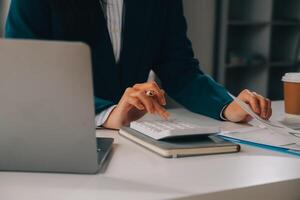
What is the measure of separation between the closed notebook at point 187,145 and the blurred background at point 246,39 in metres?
2.38

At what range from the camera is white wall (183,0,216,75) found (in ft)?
10.5

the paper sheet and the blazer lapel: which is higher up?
the blazer lapel

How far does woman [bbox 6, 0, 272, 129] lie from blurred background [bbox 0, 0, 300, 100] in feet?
5.78

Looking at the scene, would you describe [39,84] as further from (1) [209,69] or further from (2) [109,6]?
(1) [209,69]

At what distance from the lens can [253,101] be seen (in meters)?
1.11

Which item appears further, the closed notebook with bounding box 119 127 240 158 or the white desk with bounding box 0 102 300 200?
the closed notebook with bounding box 119 127 240 158

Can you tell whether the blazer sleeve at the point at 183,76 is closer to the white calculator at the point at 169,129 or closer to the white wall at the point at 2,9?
the white calculator at the point at 169,129

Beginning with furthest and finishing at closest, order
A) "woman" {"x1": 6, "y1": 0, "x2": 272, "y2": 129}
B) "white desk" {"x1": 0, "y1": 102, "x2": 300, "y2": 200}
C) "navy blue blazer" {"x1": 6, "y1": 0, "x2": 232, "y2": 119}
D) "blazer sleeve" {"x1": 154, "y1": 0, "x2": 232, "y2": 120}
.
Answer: "blazer sleeve" {"x1": 154, "y1": 0, "x2": 232, "y2": 120} < "navy blue blazer" {"x1": 6, "y1": 0, "x2": 232, "y2": 119} < "woman" {"x1": 6, "y1": 0, "x2": 272, "y2": 129} < "white desk" {"x1": 0, "y1": 102, "x2": 300, "y2": 200}

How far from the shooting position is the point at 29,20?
115 cm

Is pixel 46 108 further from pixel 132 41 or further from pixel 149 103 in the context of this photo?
pixel 132 41

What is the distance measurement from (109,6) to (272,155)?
0.69 m

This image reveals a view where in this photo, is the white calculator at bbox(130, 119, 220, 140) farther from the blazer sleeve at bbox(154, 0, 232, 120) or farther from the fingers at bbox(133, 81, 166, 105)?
the blazer sleeve at bbox(154, 0, 232, 120)

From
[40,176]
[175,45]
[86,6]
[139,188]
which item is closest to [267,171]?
[139,188]

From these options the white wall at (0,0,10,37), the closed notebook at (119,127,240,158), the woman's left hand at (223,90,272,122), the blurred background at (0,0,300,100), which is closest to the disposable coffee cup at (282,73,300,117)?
the woman's left hand at (223,90,272,122)
